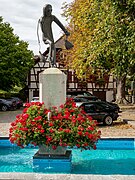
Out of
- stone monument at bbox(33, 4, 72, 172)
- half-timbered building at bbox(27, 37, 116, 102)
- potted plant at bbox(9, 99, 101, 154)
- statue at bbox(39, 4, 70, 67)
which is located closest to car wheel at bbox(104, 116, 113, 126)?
statue at bbox(39, 4, 70, 67)

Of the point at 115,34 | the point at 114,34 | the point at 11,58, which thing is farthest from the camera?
the point at 11,58

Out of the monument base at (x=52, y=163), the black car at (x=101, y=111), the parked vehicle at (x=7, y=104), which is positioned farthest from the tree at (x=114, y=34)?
the parked vehicle at (x=7, y=104)

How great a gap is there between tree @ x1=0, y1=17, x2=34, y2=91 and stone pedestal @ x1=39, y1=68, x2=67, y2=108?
26.2 m

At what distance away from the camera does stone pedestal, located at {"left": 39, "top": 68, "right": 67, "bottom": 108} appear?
8.91 metres

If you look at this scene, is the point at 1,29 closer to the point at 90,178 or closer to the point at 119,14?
the point at 119,14

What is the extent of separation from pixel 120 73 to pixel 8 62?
1900cm

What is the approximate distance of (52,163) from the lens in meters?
8.74

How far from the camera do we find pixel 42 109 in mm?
8859

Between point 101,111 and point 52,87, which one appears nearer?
point 52,87

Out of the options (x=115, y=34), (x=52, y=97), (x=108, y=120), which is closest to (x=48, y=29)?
(x=52, y=97)

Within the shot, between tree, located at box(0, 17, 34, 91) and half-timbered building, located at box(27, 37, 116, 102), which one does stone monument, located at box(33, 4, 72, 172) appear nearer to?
tree, located at box(0, 17, 34, 91)

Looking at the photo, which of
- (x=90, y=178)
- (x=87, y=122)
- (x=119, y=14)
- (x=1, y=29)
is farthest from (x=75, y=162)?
(x=1, y=29)

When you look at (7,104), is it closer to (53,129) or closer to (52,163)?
(52,163)

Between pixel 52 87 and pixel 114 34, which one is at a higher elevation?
pixel 114 34
